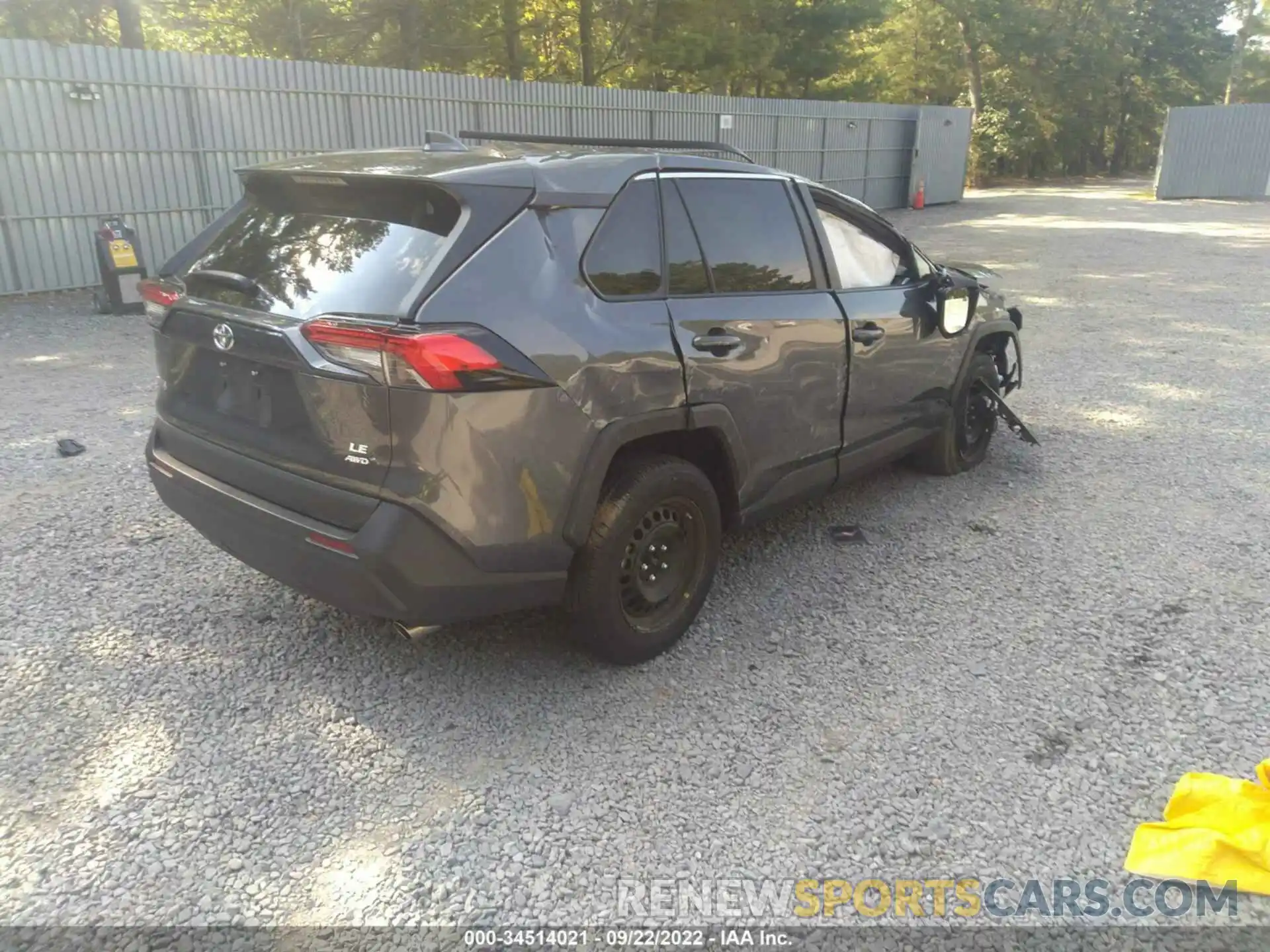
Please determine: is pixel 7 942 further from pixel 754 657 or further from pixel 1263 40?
pixel 1263 40

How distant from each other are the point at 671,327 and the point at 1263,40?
65680 mm

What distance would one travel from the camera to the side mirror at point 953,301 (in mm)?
4777

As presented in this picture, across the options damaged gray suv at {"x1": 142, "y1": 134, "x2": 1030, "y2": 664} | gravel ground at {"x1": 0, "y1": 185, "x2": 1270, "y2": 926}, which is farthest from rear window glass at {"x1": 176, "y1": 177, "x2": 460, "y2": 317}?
gravel ground at {"x1": 0, "y1": 185, "x2": 1270, "y2": 926}

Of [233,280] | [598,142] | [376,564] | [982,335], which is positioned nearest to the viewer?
[376,564]

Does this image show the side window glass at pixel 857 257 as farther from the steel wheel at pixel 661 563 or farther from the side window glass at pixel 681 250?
the steel wheel at pixel 661 563

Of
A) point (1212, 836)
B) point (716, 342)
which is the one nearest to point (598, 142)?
point (716, 342)

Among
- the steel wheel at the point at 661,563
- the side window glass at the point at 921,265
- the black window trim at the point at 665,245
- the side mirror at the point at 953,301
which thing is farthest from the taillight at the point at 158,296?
the side mirror at the point at 953,301

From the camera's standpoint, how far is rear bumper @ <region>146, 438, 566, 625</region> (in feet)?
8.89

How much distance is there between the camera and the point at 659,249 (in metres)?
3.37

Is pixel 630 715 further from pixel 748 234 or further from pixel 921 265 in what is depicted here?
pixel 921 265

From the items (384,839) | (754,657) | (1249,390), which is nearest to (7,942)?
(384,839)

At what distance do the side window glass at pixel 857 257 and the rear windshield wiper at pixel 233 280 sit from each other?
2.44 m

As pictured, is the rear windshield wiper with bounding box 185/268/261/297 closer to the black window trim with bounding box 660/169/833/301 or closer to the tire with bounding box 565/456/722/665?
the black window trim with bounding box 660/169/833/301

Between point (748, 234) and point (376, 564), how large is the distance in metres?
2.07
